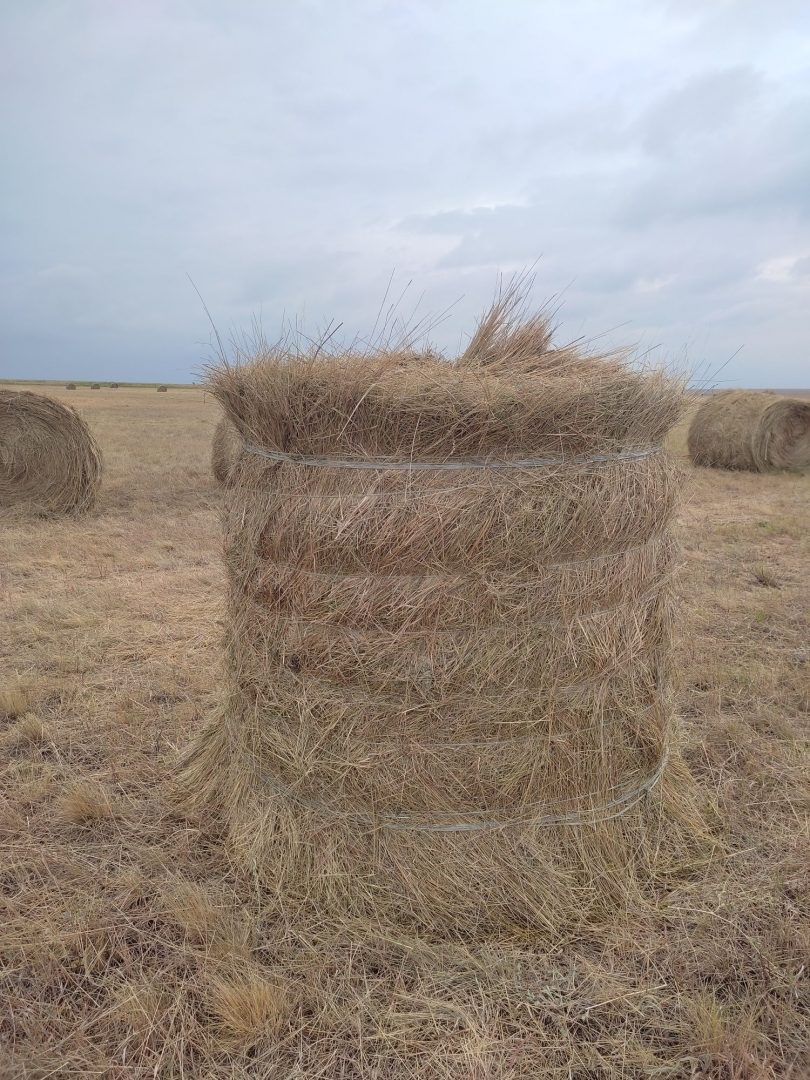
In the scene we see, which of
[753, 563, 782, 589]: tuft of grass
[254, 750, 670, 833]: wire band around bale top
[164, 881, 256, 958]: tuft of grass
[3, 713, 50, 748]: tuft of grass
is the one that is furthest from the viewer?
[753, 563, 782, 589]: tuft of grass

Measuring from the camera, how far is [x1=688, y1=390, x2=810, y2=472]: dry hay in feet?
53.6

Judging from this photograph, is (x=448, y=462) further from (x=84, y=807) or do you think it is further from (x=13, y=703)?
(x=13, y=703)

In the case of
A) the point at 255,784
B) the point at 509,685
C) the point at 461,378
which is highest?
the point at 461,378

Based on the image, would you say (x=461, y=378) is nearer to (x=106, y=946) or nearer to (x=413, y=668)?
(x=413, y=668)

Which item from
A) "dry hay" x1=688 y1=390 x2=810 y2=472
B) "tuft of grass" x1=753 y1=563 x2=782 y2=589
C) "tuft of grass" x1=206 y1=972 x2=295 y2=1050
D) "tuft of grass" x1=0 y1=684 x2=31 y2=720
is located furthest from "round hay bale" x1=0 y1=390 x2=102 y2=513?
"dry hay" x1=688 y1=390 x2=810 y2=472

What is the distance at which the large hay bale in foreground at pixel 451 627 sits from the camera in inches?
112

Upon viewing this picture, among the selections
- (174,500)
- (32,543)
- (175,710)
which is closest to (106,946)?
(175,710)

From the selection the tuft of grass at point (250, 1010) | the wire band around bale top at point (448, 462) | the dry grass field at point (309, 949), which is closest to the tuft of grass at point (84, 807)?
the dry grass field at point (309, 949)

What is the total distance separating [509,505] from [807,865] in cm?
214

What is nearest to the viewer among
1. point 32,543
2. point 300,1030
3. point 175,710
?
point 300,1030

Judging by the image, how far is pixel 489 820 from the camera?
9.80 ft

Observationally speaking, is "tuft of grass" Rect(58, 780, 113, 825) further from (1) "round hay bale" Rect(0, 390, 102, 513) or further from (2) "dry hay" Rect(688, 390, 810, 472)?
(2) "dry hay" Rect(688, 390, 810, 472)

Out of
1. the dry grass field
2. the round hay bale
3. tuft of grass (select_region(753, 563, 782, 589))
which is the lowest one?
the dry grass field

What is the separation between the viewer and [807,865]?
3.38 m
